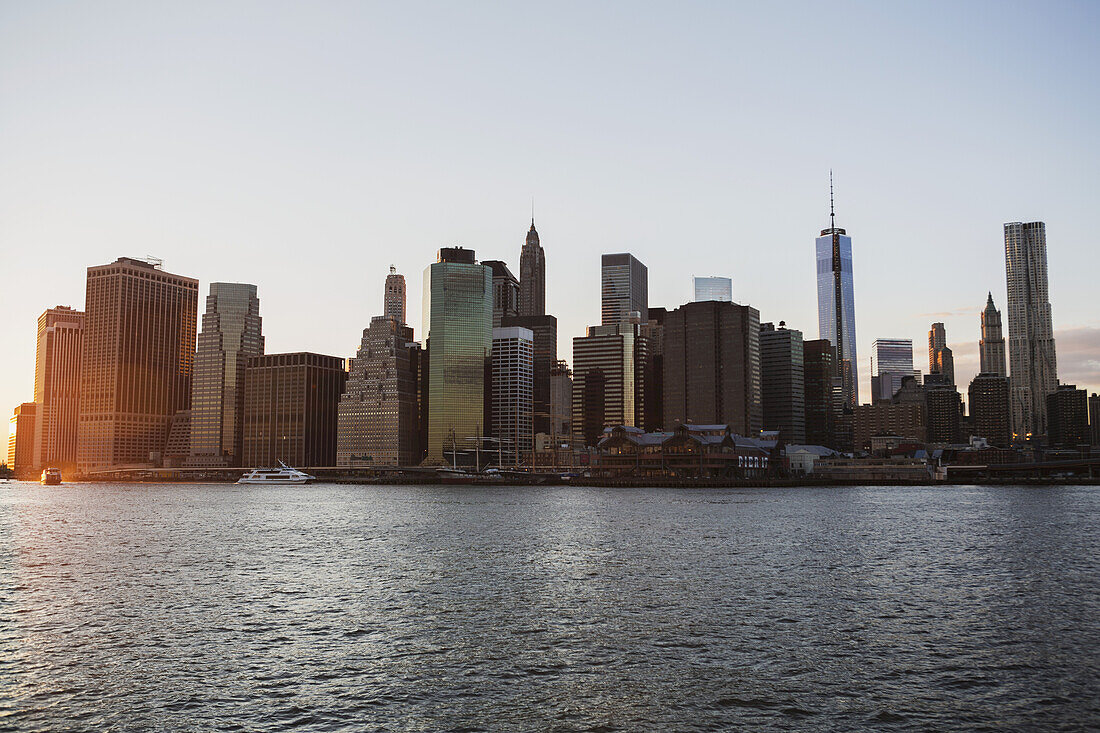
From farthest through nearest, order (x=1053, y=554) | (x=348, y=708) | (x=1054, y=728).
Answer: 1. (x=1053, y=554)
2. (x=348, y=708)
3. (x=1054, y=728)

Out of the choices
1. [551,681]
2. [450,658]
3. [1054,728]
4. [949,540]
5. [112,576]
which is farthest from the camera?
[949,540]

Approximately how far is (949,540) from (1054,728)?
8124cm

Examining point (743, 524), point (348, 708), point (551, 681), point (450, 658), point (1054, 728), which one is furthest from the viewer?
point (743, 524)

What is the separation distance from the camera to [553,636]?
51219mm

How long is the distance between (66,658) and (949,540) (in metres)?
97.7

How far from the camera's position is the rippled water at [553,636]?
1453 inches

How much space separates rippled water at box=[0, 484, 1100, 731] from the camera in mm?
36906

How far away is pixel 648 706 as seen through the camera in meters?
37.4

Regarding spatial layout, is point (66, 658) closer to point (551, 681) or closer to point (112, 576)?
point (551, 681)

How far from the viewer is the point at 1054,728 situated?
113 ft

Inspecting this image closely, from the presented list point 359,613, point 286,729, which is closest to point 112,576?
point 359,613

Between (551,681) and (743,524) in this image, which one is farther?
(743,524)

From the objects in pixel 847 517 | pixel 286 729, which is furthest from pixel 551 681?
pixel 847 517

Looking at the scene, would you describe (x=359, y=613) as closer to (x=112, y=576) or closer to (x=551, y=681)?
(x=551, y=681)
